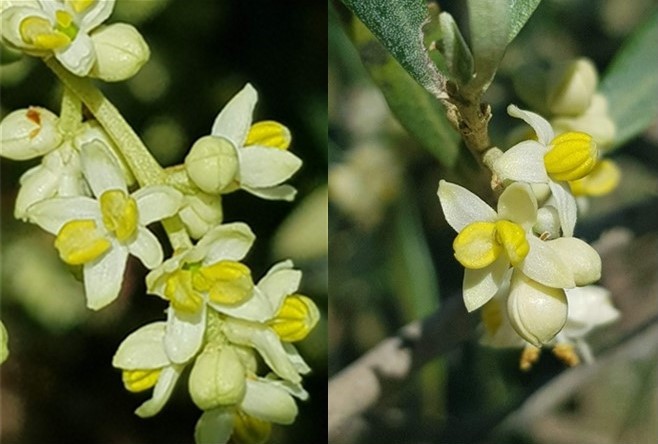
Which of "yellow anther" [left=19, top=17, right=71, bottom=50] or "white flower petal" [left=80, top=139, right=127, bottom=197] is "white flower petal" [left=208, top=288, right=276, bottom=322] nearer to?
"white flower petal" [left=80, top=139, right=127, bottom=197]

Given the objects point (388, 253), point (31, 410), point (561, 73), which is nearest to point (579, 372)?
point (388, 253)

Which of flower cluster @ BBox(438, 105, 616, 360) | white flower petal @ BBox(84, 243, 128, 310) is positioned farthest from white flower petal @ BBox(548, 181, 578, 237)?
white flower petal @ BBox(84, 243, 128, 310)

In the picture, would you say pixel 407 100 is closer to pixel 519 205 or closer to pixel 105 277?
pixel 519 205

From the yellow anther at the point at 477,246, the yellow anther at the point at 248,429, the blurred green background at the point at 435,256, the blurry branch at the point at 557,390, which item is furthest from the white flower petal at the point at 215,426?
the blurry branch at the point at 557,390

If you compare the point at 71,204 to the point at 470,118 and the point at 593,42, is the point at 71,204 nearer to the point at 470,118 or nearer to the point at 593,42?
the point at 470,118

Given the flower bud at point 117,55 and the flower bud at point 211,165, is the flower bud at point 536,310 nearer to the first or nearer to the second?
the flower bud at point 211,165

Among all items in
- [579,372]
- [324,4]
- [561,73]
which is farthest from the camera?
[579,372]
